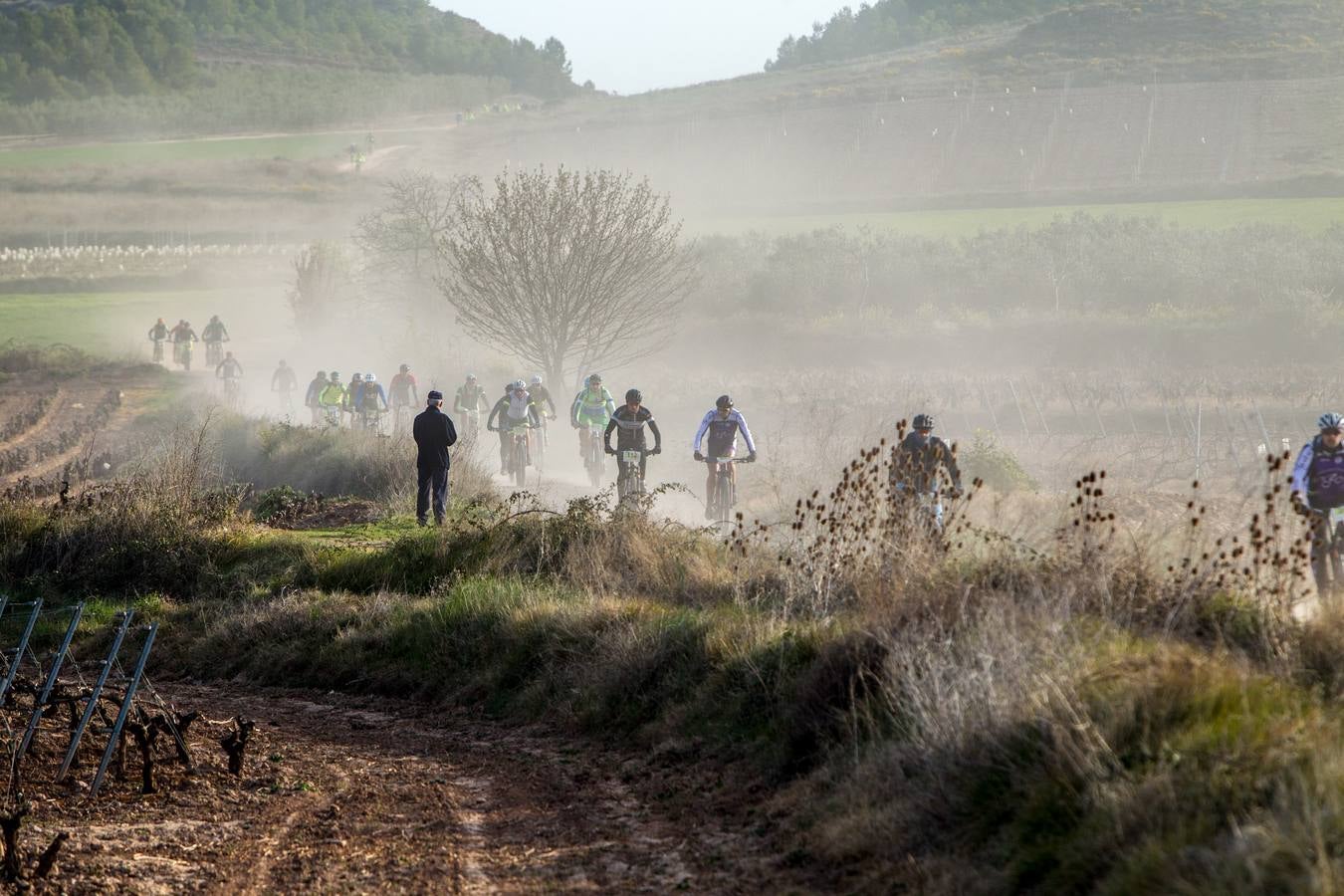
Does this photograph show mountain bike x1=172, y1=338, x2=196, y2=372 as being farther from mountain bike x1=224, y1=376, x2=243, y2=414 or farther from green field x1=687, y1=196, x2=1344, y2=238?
green field x1=687, y1=196, x2=1344, y2=238

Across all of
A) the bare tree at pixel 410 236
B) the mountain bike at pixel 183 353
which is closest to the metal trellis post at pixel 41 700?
the mountain bike at pixel 183 353

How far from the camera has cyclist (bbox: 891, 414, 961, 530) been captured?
10250 mm

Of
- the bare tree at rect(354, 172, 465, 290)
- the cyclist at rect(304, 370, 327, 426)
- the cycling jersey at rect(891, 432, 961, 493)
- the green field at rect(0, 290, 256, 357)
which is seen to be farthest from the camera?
the green field at rect(0, 290, 256, 357)

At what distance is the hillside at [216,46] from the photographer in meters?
139

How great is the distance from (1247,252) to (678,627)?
46.8 metres

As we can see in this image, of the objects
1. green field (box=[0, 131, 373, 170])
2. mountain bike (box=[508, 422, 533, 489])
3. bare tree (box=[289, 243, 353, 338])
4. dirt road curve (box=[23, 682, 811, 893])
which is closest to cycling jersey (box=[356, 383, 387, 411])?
mountain bike (box=[508, 422, 533, 489])

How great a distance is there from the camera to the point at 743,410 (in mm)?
41219

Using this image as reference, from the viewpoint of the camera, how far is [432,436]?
18.3 meters

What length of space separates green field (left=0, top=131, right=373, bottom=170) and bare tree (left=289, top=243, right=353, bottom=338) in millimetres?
51134

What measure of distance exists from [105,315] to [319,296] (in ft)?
36.1

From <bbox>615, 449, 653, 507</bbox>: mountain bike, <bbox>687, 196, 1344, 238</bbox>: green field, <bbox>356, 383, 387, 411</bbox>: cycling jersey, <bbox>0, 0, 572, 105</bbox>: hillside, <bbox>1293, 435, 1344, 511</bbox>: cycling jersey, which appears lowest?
<bbox>615, 449, 653, 507</bbox>: mountain bike

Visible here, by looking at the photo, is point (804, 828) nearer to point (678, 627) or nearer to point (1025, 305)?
point (678, 627)

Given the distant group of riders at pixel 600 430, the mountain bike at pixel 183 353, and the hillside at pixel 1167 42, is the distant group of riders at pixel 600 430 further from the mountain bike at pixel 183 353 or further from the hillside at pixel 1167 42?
the hillside at pixel 1167 42

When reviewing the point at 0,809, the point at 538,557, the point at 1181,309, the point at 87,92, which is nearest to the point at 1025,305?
the point at 1181,309
